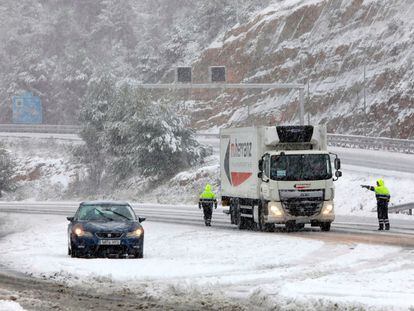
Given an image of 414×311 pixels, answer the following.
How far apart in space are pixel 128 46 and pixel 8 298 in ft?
354

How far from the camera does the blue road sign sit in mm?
108750

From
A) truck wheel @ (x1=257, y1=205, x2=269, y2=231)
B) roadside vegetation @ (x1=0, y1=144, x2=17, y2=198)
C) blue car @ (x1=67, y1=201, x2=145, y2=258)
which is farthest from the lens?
roadside vegetation @ (x1=0, y1=144, x2=17, y2=198)

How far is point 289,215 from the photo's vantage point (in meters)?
28.4

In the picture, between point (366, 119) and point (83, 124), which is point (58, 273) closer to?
point (366, 119)

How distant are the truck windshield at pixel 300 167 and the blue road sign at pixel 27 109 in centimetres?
8276

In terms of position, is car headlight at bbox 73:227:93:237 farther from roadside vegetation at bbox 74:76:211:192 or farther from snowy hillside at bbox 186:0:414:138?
snowy hillside at bbox 186:0:414:138

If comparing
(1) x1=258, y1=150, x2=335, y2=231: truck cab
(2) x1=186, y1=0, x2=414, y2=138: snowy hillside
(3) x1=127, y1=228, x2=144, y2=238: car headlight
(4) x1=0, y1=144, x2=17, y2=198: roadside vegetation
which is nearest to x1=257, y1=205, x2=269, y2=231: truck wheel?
(1) x1=258, y1=150, x2=335, y2=231: truck cab

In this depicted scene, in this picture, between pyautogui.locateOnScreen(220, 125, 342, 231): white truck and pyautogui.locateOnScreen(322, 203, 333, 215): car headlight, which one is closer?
pyautogui.locateOnScreen(220, 125, 342, 231): white truck

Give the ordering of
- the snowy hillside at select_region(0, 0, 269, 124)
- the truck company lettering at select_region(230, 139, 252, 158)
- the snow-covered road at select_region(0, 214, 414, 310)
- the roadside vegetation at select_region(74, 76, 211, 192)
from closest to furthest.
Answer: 1. the snow-covered road at select_region(0, 214, 414, 310)
2. the truck company lettering at select_region(230, 139, 252, 158)
3. the roadside vegetation at select_region(74, 76, 211, 192)
4. the snowy hillside at select_region(0, 0, 269, 124)

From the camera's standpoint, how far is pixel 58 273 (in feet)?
58.2

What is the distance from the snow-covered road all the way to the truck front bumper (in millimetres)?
852

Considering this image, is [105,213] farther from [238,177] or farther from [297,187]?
[238,177]

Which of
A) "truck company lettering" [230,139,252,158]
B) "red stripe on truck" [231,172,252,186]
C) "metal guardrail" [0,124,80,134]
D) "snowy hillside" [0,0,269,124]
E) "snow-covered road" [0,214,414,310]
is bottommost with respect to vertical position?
"snow-covered road" [0,214,414,310]

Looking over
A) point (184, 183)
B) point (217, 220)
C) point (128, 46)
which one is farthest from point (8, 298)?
point (128, 46)
